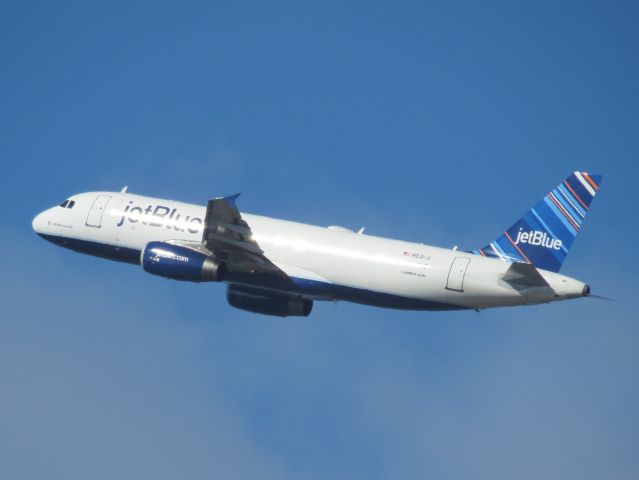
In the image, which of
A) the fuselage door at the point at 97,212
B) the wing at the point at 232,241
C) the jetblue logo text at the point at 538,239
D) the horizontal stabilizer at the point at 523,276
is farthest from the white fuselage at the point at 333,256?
the jetblue logo text at the point at 538,239

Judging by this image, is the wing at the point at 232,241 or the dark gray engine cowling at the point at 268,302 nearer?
the wing at the point at 232,241

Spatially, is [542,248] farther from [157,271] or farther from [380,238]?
[157,271]

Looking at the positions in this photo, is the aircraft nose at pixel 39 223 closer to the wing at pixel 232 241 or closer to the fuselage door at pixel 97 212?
the fuselage door at pixel 97 212


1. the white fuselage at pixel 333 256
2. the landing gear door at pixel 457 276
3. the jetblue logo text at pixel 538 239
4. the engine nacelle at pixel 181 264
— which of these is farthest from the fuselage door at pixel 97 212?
the jetblue logo text at pixel 538 239

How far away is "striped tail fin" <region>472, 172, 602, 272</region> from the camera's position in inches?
1809

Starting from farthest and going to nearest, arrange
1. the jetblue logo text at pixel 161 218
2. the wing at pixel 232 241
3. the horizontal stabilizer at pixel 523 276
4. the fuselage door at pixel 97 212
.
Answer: the fuselage door at pixel 97 212 → the jetblue logo text at pixel 161 218 → the wing at pixel 232 241 → the horizontal stabilizer at pixel 523 276

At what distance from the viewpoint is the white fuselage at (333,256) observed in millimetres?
44500

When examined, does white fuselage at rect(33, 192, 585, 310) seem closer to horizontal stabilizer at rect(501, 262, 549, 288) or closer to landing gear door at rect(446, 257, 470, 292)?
landing gear door at rect(446, 257, 470, 292)

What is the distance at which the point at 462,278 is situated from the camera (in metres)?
44.8

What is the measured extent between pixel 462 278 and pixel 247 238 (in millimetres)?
9289

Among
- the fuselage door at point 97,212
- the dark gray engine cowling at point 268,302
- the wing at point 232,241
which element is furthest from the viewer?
the fuselage door at point 97,212

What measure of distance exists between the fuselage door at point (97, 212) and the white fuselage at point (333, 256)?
0.02m

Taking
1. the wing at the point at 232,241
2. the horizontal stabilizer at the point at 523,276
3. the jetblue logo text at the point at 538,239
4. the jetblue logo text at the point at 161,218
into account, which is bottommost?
the horizontal stabilizer at the point at 523,276

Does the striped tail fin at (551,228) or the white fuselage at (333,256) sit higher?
the striped tail fin at (551,228)
